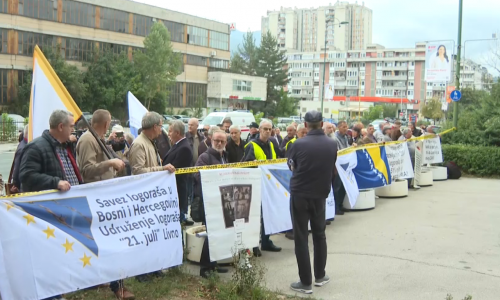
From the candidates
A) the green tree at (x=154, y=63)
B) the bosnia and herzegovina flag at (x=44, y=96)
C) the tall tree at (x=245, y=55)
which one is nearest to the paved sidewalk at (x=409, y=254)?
the bosnia and herzegovina flag at (x=44, y=96)

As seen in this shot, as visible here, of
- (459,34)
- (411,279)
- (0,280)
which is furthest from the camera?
(459,34)

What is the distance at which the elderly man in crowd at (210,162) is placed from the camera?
20.1 ft

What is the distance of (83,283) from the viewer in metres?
4.80

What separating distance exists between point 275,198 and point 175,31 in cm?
7413

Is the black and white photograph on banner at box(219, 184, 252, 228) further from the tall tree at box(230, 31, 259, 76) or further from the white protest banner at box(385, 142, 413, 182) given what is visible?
the tall tree at box(230, 31, 259, 76)

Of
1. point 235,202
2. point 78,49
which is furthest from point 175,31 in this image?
point 235,202

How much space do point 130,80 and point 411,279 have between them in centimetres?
6005

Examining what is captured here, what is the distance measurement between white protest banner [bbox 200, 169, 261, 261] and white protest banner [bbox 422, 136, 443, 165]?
10.2 meters

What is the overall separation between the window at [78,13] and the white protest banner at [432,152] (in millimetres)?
55632

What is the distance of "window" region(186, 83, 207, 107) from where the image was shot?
79662 mm

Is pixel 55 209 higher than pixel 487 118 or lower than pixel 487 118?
lower

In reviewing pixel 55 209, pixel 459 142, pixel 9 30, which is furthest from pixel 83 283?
pixel 9 30

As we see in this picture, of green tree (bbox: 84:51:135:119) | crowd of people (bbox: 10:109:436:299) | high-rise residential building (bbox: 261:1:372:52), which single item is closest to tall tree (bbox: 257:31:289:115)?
green tree (bbox: 84:51:135:119)

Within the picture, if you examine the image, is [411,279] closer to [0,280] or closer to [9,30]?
[0,280]
